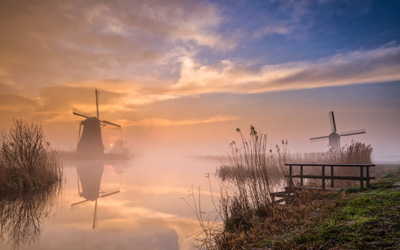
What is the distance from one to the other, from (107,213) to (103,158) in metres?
37.1

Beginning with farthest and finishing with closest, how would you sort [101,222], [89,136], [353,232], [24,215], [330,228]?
[89,136]
[24,215]
[101,222]
[330,228]
[353,232]

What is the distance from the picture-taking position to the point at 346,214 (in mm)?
5480

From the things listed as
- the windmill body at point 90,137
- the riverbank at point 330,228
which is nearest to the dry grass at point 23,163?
the riverbank at point 330,228

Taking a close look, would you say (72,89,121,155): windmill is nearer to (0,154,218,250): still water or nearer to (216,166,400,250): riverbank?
(0,154,218,250): still water

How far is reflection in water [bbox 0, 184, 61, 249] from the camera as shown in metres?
7.30

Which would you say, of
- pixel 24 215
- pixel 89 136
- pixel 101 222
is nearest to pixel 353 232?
pixel 101 222

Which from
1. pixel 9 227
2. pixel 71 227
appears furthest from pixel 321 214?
pixel 9 227

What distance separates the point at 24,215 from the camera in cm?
918

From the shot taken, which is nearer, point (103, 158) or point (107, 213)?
point (107, 213)

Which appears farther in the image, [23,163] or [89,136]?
[89,136]

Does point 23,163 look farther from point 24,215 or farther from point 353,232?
point 353,232

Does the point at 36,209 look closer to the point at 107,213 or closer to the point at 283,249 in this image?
the point at 107,213

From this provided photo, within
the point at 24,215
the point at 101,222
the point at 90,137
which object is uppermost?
the point at 90,137

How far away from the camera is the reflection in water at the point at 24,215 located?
287 inches
